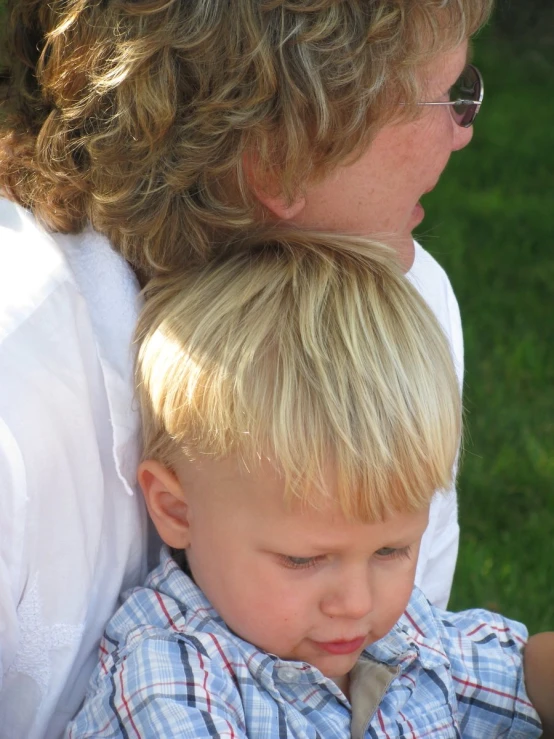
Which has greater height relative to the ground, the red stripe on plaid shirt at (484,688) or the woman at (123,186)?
the woman at (123,186)

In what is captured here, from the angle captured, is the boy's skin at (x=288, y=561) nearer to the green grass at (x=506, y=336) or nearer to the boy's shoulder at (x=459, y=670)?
the boy's shoulder at (x=459, y=670)

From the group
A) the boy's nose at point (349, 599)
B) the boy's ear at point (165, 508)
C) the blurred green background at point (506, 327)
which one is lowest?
the blurred green background at point (506, 327)

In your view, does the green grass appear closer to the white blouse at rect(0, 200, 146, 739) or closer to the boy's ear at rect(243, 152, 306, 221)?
the boy's ear at rect(243, 152, 306, 221)

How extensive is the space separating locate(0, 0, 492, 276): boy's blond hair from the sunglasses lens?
0.47 ft

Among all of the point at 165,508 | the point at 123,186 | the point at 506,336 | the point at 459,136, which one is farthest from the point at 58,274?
the point at 506,336

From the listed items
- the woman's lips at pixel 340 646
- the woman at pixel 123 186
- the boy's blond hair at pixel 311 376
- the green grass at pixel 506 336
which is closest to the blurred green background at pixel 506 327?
the green grass at pixel 506 336

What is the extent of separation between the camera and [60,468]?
2.03 m

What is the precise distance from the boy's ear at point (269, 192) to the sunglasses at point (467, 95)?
38 centimetres

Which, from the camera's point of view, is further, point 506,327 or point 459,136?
point 506,327

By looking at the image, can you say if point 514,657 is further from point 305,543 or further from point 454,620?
point 305,543

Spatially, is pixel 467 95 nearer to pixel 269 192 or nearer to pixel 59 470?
pixel 269 192

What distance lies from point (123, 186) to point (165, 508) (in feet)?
1.94

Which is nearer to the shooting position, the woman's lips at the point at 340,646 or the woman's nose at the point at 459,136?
the woman's lips at the point at 340,646

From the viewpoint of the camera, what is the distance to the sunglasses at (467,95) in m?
2.41
